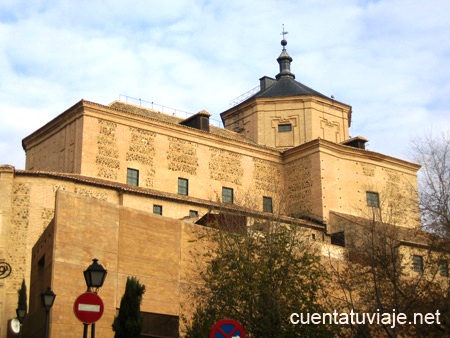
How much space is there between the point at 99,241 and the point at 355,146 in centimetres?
2002

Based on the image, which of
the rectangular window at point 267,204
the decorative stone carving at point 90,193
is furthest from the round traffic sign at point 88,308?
the rectangular window at point 267,204

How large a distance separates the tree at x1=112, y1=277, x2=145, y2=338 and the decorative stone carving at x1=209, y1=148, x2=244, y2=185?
16.7m

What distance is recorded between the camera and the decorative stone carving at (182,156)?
33.9 meters

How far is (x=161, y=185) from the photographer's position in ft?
108

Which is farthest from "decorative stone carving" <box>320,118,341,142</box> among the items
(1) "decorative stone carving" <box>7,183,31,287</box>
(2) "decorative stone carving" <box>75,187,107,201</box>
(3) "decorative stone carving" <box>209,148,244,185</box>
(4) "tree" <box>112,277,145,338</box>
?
(4) "tree" <box>112,277,145,338</box>

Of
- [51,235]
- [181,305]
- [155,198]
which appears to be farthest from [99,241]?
[155,198]

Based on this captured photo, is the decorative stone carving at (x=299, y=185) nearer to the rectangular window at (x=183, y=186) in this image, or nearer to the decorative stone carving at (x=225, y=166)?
the decorative stone carving at (x=225, y=166)

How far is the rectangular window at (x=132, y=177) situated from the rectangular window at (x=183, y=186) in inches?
84.2

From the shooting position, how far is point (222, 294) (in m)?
17.4

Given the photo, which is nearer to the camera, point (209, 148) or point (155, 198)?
point (155, 198)

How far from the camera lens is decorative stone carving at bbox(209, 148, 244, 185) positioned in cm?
3519

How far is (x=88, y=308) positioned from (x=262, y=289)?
6834 millimetres

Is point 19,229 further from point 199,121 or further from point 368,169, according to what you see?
point 368,169

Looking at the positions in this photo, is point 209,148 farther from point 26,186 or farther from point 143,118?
point 26,186
